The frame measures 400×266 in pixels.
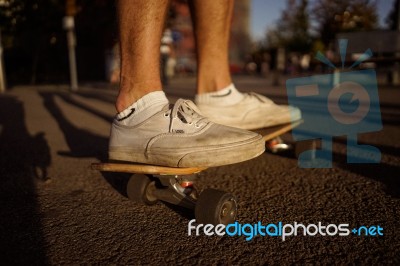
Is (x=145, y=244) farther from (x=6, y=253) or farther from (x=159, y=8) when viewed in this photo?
(x=159, y=8)

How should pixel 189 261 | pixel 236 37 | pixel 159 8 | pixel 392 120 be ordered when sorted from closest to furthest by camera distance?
pixel 189 261 < pixel 159 8 < pixel 392 120 < pixel 236 37

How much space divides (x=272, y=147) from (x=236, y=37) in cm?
5697

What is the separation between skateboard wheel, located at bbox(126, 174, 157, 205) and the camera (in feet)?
4.11

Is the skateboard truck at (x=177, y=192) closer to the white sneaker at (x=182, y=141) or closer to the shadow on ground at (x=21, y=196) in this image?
the white sneaker at (x=182, y=141)

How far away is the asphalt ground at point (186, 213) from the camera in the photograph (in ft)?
2.96

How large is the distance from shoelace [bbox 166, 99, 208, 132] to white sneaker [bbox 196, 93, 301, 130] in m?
0.33

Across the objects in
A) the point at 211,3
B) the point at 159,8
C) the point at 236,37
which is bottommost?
the point at 159,8

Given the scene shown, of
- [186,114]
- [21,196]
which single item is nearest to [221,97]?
[186,114]

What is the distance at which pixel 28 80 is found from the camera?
40.8ft

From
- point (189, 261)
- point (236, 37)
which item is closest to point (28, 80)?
point (189, 261)

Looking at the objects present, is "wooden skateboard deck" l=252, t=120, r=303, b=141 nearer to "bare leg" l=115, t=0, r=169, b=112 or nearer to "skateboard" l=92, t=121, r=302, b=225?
"skateboard" l=92, t=121, r=302, b=225

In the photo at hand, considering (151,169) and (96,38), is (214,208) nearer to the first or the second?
(151,169)

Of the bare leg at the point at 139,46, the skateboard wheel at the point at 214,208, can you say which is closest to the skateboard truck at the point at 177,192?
the skateboard wheel at the point at 214,208

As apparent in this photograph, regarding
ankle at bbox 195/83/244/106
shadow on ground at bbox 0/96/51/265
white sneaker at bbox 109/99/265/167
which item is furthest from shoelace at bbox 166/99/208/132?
shadow on ground at bbox 0/96/51/265
